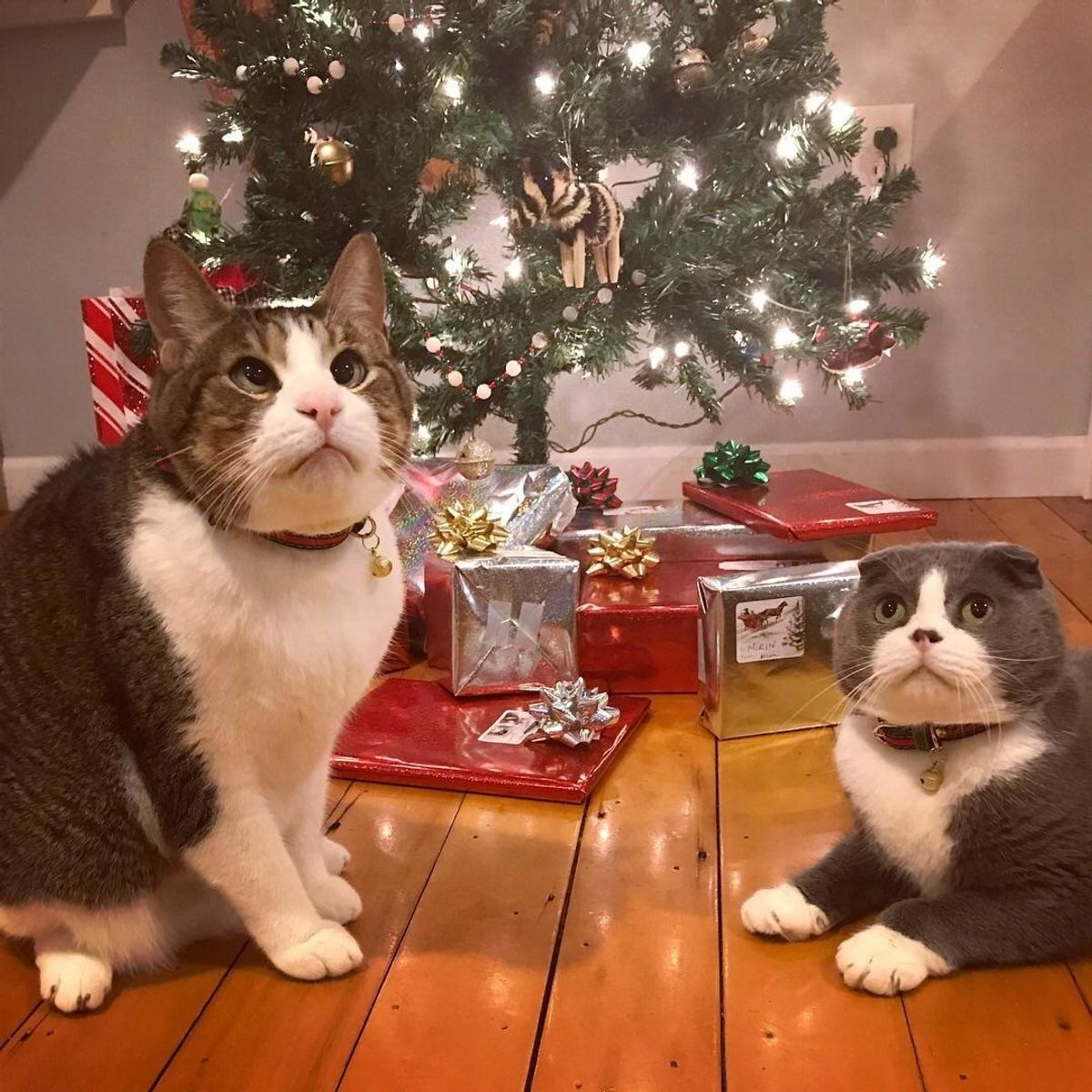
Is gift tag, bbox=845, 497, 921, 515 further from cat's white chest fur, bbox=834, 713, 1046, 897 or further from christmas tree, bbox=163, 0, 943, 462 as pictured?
cat's white chest fur, bbox=834, 713, 1046, 897

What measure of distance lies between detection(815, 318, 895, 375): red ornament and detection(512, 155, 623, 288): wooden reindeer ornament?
401 millimetres

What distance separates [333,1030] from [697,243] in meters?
1.26

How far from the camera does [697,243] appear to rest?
62.3 inches

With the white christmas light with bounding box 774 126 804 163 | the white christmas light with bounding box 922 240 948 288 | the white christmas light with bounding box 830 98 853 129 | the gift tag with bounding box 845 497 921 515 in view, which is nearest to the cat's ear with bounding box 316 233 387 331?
the gift tag with bounding box 845 497 921 515

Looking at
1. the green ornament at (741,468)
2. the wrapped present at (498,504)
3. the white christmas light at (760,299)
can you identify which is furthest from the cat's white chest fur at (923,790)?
the white christmas light at (760,299)

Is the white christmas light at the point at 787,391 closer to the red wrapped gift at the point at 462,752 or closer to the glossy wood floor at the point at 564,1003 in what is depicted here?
the red wrapped gift at the point at 462,752

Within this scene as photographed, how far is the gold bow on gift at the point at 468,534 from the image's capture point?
1452mm

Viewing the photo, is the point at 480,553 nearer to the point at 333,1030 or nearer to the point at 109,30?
the point at 333,1030

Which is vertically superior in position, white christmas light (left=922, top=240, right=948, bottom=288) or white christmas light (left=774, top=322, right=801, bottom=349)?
white christmas light (left=922, top=240, right=948, bottom=288)

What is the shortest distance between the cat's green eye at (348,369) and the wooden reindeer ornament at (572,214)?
84cm

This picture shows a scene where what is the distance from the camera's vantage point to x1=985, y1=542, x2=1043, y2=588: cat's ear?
2.68 feet

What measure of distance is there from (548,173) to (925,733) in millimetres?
1115

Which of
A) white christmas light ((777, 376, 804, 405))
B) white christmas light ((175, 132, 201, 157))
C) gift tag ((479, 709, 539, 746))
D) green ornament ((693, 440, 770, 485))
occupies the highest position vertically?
white christmas light ((175, 132, 201, 157))

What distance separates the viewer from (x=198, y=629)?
0.76 m
